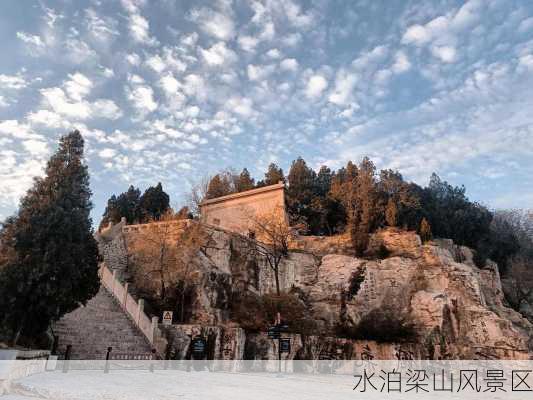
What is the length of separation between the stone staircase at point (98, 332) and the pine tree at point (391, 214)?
20832mm

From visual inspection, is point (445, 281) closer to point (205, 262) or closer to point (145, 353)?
point (205, 262)

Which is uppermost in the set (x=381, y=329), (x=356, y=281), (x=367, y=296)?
(x=356, y=281)

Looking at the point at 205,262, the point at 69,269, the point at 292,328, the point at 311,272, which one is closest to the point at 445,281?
the point at 311,272

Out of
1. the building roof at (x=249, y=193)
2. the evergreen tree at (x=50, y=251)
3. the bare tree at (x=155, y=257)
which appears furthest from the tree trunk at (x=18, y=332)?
the building roof at (x=249, y=193)

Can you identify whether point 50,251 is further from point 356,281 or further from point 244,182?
point 244,182

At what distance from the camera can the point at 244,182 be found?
41594 mm

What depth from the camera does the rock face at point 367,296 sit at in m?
20.1

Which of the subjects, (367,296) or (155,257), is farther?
(367,296)

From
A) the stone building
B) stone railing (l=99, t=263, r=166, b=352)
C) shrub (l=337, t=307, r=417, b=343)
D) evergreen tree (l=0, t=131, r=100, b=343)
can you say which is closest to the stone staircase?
stone railing (l=99, t=263, r=166, b=352)

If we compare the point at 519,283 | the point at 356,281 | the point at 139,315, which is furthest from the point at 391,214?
the point at 139,315

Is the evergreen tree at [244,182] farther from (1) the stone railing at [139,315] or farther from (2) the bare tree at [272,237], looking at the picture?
(1) the stone railing at [139,315]

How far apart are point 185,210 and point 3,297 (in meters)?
18.4

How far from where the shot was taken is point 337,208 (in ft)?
114

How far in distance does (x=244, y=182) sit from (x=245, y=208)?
845cm
